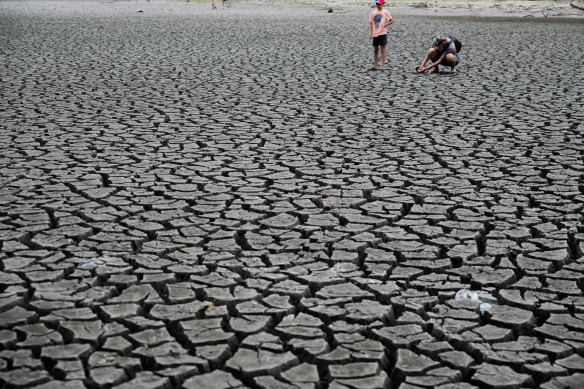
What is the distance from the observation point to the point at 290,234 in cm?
446

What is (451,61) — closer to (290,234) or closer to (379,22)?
(379,22)

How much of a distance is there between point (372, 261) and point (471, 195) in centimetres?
157

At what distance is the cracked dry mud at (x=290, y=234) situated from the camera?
9.85ft

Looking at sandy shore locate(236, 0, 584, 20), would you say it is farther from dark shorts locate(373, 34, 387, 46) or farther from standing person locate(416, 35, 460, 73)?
dark shorts locate(373, 34, 387, 46)

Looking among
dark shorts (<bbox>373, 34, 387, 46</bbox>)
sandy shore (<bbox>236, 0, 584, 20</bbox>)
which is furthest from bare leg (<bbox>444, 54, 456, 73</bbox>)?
sandy shore (<bbox>236, 0, 584, 20</bbox>)

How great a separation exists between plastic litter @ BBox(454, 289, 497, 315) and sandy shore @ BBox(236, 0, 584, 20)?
73.2 ft

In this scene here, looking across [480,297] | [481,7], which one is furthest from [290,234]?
[481,7]

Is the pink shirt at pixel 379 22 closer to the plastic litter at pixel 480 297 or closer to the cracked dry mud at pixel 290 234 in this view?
the cracked dry mud at pixel 290 234

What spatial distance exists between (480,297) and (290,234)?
4.53 feet

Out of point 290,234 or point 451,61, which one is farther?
point 451,61

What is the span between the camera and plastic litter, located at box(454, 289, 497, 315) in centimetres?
352

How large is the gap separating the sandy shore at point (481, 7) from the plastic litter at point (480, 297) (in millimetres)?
22313

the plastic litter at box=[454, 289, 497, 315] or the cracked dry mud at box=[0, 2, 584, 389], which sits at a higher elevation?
the cracked dry mud at box=[0, 2, 584, 389]

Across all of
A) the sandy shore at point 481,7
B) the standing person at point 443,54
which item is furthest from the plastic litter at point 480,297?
the sandy shore at point 481,7
